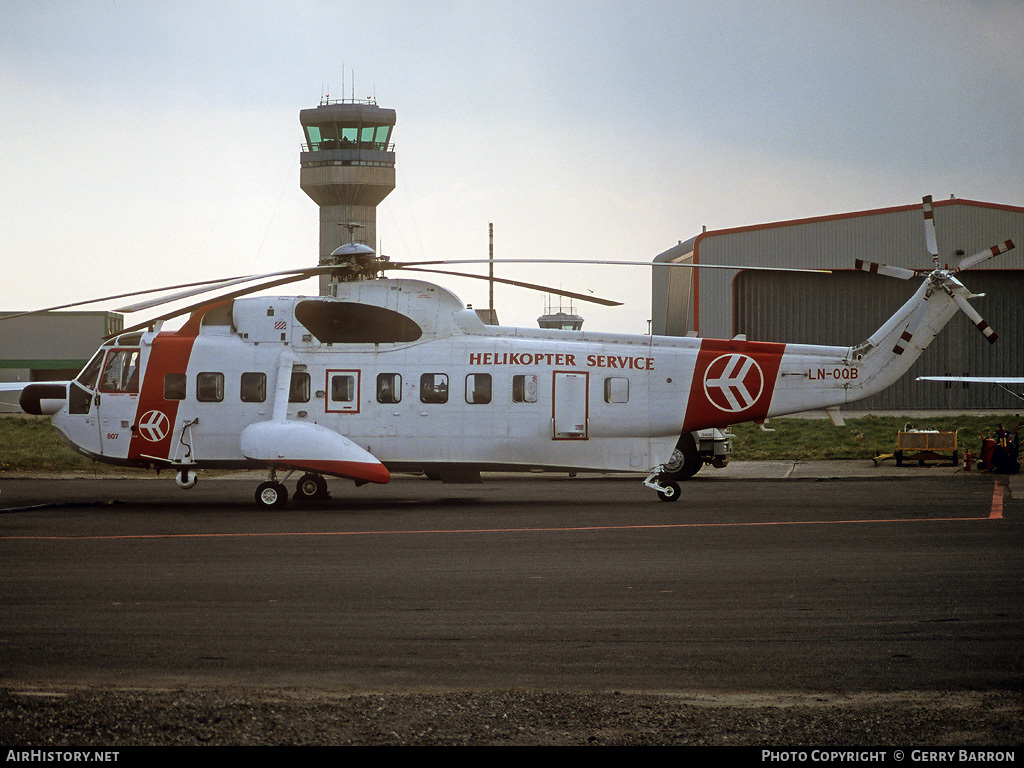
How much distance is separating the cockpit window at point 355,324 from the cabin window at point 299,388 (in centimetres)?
75

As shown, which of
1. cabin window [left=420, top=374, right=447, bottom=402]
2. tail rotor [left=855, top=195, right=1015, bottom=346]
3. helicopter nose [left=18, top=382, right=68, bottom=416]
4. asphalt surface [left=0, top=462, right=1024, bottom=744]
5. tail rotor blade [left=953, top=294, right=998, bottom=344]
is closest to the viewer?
asphalt surface [left=0, top=462, right=1024, bottom=744]

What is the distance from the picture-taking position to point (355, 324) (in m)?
19.6

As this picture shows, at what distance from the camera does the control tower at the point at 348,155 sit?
2808 inches

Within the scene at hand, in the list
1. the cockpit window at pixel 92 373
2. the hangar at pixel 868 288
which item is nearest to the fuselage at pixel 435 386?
the cockpit window at pixel 92 373

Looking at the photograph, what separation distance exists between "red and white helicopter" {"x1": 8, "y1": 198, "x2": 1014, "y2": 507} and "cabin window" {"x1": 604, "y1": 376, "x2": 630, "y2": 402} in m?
0.02

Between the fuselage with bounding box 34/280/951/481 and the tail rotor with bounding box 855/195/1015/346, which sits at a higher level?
the tail rotor with bounding box 855/195/1015/346

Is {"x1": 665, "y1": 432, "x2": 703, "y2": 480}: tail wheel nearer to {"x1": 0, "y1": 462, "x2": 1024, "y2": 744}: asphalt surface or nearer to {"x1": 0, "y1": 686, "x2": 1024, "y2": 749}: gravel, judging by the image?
{"x1": 0, "y1": 462, "x2": 1024, "y2": 744}: asphalt surface

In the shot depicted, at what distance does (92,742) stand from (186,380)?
14.6m

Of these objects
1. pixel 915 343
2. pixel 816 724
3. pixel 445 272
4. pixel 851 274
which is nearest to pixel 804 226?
pixel 851 274

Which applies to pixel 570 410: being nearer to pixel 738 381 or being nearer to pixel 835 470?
pixel 738 381

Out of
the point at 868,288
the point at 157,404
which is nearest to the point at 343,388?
the point at 157,404

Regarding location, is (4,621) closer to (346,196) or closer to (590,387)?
(590,387)

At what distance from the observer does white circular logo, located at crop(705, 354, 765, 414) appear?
62.7 ft

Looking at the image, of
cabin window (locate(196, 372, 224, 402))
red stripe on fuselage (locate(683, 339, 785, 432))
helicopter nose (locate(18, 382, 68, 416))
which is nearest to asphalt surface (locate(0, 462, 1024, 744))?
red stripe on fuselage (locate(683, 339, 785, 432))
